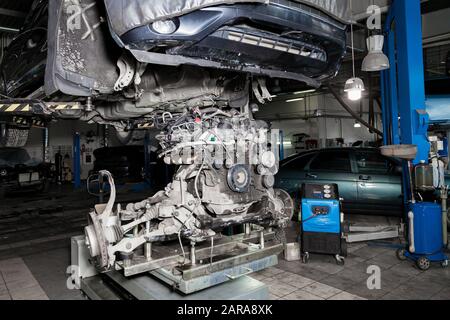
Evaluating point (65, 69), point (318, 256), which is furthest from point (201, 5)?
point (318, 256)

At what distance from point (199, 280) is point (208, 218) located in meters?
0.49

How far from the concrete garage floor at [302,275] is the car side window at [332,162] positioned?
4.49 feet

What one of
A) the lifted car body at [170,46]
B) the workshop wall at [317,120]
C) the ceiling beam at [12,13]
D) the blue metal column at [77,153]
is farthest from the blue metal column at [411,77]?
the workshop wall at [317,120]

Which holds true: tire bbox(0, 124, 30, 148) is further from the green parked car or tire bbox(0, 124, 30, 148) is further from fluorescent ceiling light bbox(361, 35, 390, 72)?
fluorescent ceiling light bbox(361, 35, 390, 72)

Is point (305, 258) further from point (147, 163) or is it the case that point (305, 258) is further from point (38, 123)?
point (147, 163)

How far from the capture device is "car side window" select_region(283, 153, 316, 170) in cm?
532

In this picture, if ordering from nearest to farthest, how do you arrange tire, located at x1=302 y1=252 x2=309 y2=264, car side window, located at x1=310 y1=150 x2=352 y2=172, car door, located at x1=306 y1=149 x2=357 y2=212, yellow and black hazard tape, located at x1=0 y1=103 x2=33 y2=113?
yellow and black hazard tape, located at x1=0 y1=103 x2=33 y2=113, tire, located at x1=302 y1=252 x2=309 y2=264, car door, located at x1=306 y1=149 x2=357 y2=212, car side window, located at x1=310 y1=150 x2=352 y2=172

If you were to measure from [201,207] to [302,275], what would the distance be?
1.27 metres

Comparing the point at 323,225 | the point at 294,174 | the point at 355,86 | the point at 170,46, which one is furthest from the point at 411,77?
the point at 170,46

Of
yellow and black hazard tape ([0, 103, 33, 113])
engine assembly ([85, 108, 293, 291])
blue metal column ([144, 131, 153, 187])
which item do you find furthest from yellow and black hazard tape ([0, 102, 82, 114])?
blue metal column ([144, 131, 153, 187])

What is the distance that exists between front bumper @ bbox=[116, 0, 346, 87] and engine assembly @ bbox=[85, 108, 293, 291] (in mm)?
654

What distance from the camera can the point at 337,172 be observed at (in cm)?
496

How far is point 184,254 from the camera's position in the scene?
2467 millimetres
